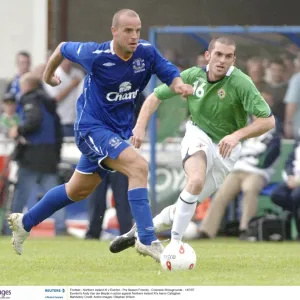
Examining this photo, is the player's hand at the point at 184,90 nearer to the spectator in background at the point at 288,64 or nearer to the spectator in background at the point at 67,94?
the spectator in background at the point at 288,64

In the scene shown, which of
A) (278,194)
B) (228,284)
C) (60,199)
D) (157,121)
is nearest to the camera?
(228,284)

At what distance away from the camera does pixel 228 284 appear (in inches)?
319

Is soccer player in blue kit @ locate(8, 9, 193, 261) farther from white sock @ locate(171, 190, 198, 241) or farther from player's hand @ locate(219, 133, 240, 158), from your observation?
player's hand @ locate(219, 133, 240, 158)

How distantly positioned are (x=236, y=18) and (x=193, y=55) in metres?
1.64

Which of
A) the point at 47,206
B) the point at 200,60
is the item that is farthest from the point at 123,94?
the point at 200,60

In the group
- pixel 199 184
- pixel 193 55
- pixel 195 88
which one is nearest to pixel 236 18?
pixel 193 55

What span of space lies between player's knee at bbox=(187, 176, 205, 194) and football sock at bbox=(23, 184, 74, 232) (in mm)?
1162

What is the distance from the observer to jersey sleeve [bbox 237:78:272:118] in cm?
998

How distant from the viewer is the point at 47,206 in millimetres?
10219

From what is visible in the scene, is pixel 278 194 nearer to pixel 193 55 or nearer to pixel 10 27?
pixel 193 55

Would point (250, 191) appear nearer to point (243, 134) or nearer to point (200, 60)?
point (200, 60)

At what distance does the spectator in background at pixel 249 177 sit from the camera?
14.9m

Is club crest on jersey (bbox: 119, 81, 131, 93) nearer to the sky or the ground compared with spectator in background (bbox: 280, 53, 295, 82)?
nearer to the sky

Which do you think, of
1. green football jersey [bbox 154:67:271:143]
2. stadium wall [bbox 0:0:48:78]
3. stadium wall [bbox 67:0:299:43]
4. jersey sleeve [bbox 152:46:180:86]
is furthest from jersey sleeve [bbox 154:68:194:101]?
stadium wall [bbox 0:0:48:78]
